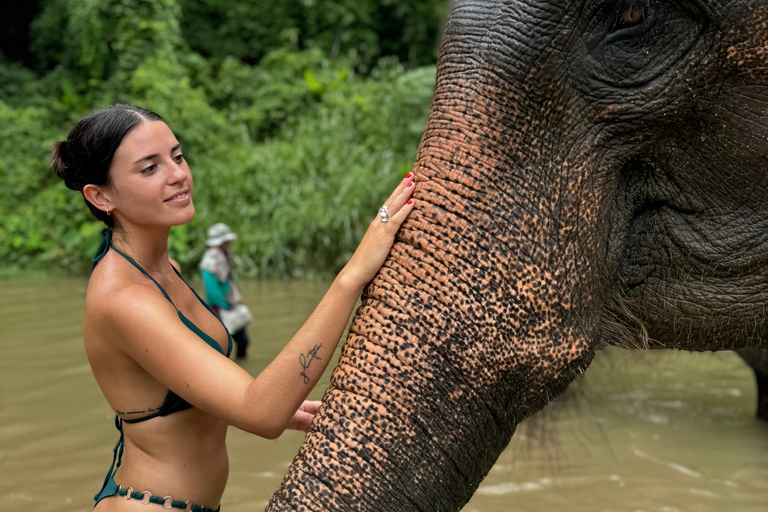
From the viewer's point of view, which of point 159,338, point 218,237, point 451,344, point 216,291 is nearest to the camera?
point 451,344

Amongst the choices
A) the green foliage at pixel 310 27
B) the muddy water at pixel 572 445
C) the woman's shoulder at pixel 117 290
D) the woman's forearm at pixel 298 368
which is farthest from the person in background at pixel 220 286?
the green foliage at pixel 310 27

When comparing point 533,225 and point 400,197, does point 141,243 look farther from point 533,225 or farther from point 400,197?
point 533,225

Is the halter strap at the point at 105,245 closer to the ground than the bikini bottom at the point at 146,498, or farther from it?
farther from it

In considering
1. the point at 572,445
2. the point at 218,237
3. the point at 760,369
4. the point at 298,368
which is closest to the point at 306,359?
the point at 298,368

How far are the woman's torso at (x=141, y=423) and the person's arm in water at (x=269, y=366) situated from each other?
85 mm

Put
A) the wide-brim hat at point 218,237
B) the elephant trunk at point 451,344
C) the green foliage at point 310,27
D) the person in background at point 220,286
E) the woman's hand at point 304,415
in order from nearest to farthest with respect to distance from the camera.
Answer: the elephant trunk at point 451,344 → the woman's hand at point 304,415 → the person in background at point 220,286 → the wide-brim hat at point 218,237 → the green foliage at point 310,27

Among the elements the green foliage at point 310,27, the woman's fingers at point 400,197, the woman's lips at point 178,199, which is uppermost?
the green foliage at point 310,27

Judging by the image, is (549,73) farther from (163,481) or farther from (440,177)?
(163,481)

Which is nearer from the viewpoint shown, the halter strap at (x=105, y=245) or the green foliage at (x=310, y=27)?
the halter strap at (x=105, y=245)

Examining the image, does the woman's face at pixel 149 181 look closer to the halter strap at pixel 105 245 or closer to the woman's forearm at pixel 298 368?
the halter strap at pixel 105 245

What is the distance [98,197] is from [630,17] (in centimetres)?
129

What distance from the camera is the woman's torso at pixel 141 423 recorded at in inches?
72.7

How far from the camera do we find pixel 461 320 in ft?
4.87

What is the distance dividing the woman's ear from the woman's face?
13 mm
